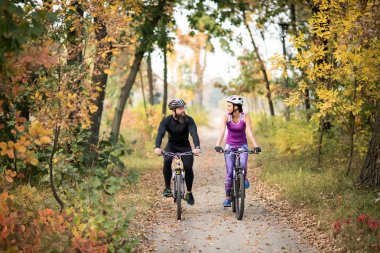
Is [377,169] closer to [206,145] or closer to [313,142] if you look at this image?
[313,142]

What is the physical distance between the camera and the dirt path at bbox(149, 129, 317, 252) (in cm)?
775

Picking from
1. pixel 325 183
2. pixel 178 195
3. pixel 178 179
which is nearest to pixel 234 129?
pixel 178 179

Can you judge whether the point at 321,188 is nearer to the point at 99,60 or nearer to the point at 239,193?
the point at 239,193

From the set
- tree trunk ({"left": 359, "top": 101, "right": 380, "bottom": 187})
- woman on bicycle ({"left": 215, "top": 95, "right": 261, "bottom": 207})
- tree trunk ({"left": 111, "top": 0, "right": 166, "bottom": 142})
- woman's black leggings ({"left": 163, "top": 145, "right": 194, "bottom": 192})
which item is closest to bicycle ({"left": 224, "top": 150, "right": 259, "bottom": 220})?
woman on bicycle ({"left": 215, "top": 95, "right": 261, "bottom": 207})

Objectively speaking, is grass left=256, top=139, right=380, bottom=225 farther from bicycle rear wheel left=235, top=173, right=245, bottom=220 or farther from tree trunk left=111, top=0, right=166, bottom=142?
tree trunk left=111, top=0, right=166, bottom=142

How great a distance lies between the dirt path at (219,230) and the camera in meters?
7.75

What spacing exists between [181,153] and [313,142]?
7.07m

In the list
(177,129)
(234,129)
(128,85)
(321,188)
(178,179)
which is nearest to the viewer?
(178,179)

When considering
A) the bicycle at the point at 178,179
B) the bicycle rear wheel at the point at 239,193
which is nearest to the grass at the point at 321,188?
the bicycle rear wheel at the point at 239,193

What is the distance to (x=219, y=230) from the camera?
8.69 metres

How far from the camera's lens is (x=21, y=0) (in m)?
5.29

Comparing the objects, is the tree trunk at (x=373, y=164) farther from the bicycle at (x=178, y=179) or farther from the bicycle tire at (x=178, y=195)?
the bicycle tire at (x=178, y=195)

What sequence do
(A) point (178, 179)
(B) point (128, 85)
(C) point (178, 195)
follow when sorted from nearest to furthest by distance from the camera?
(C) point (178, 195), (A) point (178, 179), (B) point (128, 85)

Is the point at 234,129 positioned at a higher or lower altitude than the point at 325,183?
higher
